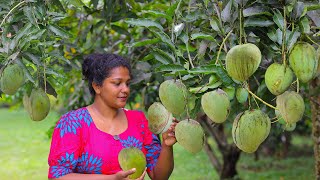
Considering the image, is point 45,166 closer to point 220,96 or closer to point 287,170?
point 287,170

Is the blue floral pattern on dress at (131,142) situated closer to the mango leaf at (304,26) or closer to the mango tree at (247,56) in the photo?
the mango tree at (247,56)

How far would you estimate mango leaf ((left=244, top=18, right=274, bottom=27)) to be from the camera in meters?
1.79

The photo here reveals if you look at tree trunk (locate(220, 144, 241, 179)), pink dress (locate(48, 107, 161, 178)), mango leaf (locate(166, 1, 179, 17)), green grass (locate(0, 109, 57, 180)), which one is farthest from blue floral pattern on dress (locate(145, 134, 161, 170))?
tree trunk (locate(220, 144, 241, 179))

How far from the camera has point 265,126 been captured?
1693 millimetres

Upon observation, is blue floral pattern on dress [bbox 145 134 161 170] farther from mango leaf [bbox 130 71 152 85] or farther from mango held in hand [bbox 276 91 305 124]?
mango held in hand [bbox 276 91 305 124]

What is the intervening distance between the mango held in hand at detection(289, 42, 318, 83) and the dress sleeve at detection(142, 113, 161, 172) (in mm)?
1034

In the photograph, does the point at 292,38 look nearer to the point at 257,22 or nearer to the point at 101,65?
the point at 257,22

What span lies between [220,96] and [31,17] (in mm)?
751

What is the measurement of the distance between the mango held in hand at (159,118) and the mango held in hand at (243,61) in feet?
1.64

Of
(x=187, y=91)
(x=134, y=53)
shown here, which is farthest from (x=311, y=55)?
(x=134, y=53)

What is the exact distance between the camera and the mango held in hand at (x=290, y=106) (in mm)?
1705

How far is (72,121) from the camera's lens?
2.39m

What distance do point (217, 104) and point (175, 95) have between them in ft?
0.44

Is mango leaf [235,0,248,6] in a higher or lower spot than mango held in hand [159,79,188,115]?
higher
